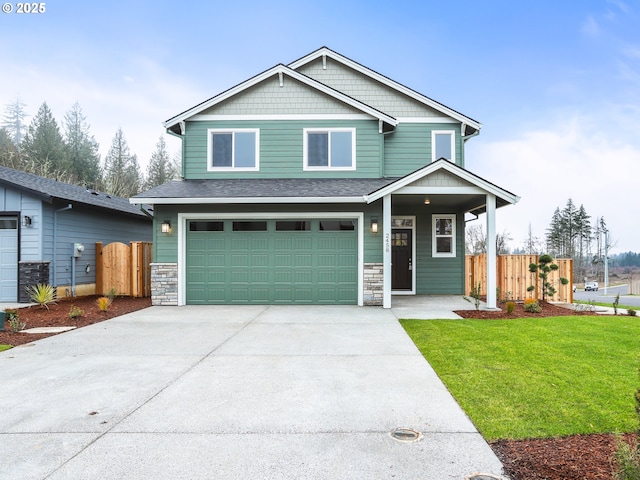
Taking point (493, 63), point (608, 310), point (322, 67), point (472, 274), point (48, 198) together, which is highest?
point (493, 63)

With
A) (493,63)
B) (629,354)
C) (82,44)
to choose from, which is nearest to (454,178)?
(629,354)

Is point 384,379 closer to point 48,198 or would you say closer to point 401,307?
point 401,307

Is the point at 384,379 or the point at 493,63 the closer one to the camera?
the point at 384,379

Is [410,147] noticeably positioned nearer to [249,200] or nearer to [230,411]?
[249,200]

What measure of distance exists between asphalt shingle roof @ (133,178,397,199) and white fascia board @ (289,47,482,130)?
10.3 ft

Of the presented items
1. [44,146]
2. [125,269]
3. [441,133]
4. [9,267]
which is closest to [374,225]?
[441,133]

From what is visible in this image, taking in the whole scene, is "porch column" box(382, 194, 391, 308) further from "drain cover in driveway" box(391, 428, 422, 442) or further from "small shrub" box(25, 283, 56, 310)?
"small shrub" box(25, 283, 56, 310)

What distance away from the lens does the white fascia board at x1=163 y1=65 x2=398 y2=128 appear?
36.6 feet

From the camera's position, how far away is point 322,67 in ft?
43.4

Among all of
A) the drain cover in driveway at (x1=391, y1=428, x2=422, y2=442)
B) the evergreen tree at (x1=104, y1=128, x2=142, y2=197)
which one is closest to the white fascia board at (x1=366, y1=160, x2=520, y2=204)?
the drain cover in driveway at (x1=391, y1=428, x2=422, y2=442)

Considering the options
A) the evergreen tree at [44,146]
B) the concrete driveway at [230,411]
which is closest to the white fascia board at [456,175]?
the concrete driveway at [230,411]

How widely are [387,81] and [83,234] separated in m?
11.1

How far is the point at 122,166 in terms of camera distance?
36.4m

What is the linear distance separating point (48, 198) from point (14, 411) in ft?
29.2
